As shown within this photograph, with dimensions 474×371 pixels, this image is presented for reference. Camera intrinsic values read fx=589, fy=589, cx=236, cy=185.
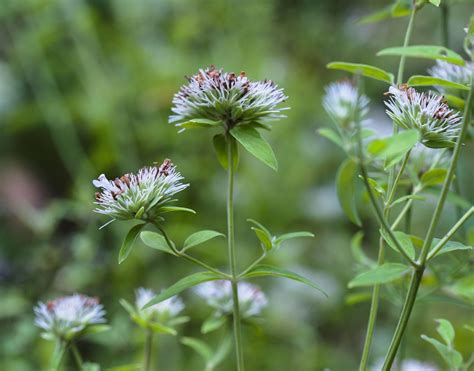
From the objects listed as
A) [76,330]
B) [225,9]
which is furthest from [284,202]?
[76,330]

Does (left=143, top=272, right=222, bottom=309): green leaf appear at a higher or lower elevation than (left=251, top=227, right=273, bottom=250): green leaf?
lower

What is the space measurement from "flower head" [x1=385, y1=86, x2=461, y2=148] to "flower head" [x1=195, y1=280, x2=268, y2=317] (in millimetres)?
220

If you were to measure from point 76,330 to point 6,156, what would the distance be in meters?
1.32

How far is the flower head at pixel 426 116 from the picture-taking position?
1.30 ft

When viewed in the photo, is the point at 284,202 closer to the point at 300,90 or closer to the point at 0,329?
the point at 300,90

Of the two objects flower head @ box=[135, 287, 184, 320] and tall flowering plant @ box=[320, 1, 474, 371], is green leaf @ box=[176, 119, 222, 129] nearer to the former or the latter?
tall flowering plant @ box=[320, 1, 474, 371]

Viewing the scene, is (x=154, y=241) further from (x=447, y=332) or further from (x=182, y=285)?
(x=447, y=332)

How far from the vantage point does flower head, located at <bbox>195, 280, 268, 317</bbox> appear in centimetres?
54

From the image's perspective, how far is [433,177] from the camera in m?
0.47

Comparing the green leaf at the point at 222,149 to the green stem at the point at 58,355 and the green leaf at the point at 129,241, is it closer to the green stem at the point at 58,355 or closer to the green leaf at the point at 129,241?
the green leaf at the point at 129,241

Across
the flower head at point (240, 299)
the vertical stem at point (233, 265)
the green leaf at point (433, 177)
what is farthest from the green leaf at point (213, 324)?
the green leaf at point (433, 177)

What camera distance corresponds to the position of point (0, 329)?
1069 mm

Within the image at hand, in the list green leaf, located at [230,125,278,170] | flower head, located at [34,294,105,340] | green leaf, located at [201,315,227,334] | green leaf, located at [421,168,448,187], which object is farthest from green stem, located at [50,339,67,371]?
green leaf, located at [421,168,448,187]

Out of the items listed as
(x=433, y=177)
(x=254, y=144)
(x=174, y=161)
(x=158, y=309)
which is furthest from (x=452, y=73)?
(x=174, y=161)
